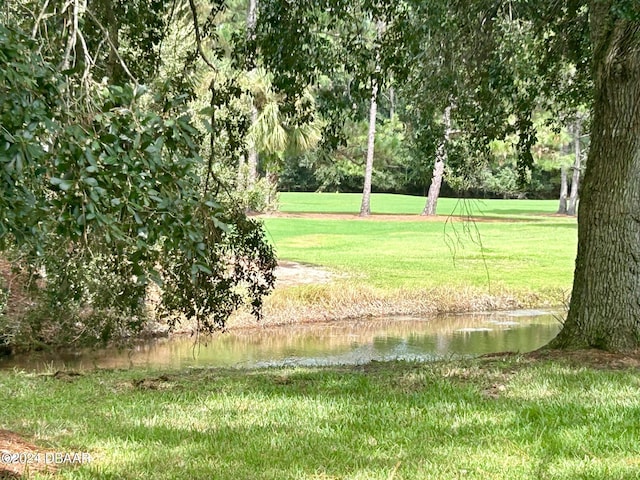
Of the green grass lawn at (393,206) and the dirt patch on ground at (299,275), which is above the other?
the green grass lawn at (393,206)

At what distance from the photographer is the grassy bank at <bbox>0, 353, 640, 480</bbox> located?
359 centimetres

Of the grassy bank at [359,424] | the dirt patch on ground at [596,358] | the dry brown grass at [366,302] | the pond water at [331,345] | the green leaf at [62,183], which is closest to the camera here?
the green leaf at [62,183]

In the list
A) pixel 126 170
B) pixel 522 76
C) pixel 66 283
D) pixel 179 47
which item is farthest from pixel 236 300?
pixel 179 47

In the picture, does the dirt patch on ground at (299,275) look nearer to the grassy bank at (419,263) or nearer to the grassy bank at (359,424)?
the grassy bank at (419,263)

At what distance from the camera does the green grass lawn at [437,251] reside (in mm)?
17562

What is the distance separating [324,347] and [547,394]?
750 centimetres

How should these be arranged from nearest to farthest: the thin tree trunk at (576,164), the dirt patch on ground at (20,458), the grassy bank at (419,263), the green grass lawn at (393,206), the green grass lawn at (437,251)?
the dirt patch on ground at (20,458) → the grassy bank at (419,263) → the green grass lawn at (437,251) → the thin tree trunk at (576,164) → the green grass lawn at (393,206)

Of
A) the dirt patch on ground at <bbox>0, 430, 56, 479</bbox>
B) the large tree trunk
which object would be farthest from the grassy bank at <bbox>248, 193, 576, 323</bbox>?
the dirt patch on ground at <bbox>0, 430, 56, 479</bbox>

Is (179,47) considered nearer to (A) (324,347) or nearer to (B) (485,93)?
(A) (324,347)

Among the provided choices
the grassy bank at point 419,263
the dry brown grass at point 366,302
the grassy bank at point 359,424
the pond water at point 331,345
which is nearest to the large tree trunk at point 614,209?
the grassy bank at point 359,424

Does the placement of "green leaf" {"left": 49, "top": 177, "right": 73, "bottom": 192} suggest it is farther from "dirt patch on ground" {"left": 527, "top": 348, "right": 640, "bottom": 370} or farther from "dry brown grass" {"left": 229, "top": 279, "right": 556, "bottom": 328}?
"dry brown grass" {"left": 229, "top": 279, "right": 556, "bottom": 328}

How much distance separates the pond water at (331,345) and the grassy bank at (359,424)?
164 inches

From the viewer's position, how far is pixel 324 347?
12430 mm

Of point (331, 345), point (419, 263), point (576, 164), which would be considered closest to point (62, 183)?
point (331, 345)
